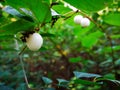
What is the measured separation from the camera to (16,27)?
2.08 feet

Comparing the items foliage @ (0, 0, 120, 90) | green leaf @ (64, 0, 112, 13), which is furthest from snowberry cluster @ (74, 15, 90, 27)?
green leaf @ (64, 0, 112, 13)

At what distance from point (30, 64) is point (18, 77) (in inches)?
33.7

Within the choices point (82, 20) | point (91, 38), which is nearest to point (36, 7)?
point (82, 20)

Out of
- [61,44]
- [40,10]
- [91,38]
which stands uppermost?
[40,10]

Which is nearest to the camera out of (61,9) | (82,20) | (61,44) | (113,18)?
(61,9)

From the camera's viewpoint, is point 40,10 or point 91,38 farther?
point 91,38

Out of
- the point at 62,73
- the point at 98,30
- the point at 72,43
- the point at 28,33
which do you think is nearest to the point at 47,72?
the point at 62,73

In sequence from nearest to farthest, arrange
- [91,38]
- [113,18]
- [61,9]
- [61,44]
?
[61,9]
[113,18]
[91,38]
[61,44]

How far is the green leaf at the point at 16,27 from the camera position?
0.62 metres

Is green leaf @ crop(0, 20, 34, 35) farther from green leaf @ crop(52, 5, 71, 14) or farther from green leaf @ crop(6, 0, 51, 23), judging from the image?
green leaf @ crop(52, 5, 71, 14)

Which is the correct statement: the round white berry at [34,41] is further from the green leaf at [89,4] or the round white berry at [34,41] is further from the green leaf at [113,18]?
the green leaf at [113,18]

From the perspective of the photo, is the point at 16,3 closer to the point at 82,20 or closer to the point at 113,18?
the point at 82,20

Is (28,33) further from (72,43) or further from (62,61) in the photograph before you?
(72,43)

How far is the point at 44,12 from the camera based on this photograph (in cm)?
63
